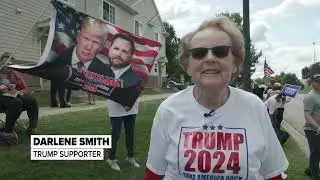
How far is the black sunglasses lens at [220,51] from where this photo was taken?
316 cm

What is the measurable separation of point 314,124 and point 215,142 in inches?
210

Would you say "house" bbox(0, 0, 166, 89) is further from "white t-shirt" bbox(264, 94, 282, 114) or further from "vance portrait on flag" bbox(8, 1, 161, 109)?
"vance portrait on flag" bbox(8, 1, 161, 109)

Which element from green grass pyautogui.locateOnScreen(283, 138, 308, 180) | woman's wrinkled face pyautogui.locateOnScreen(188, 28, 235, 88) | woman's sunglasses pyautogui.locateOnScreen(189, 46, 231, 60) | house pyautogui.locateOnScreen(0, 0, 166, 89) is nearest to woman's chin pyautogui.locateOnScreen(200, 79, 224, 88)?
woman's wrinkled face pyautogui.locateOnScreen(188, 28, 235, 88)

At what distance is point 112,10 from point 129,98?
31.4 metres

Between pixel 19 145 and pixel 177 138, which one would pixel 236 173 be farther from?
pixel 19 145

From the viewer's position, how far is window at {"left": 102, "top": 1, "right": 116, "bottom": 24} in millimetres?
37375

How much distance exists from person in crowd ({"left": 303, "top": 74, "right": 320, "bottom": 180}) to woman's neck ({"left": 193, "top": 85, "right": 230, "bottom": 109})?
510 centimetres

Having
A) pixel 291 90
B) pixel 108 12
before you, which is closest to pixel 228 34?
pixel 291 90

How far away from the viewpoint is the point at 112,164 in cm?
827

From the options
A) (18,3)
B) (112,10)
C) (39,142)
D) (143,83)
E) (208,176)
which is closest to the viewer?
(208,176)

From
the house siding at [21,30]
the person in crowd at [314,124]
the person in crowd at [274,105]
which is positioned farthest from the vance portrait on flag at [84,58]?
the house siding at [21,30]

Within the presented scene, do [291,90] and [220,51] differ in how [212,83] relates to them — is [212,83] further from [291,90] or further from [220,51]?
[291,90]

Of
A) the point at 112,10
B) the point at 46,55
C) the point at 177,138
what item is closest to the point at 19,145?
the point at 46,55

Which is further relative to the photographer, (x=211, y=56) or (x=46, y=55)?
(x=46, y=55)
